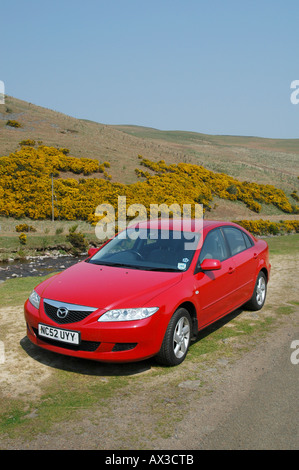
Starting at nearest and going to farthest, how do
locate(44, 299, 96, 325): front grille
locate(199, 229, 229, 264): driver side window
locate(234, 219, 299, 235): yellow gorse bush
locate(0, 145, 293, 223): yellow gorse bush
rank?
locate(44, 299, 96, 325): front grille
locate(199, 229, 229, 264): driver side window
locate(234, 219, 299, 235): yellow gorse bush
locate(0, 145, 293, 223): yellow gorse bush

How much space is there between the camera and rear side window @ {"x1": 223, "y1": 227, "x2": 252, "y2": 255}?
269 inches

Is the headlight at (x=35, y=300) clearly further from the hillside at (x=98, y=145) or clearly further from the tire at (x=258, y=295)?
the hillside at (x=98, y=145)

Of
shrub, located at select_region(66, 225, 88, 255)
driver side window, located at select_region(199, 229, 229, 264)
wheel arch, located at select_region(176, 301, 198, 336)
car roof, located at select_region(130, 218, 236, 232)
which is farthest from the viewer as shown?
shrub, located at select_region(66, 225, 88, 255)

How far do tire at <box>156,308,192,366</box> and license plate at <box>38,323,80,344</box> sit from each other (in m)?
0.97

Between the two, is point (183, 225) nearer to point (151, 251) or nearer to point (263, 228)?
point (151, 251)

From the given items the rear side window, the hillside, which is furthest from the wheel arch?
the hillside

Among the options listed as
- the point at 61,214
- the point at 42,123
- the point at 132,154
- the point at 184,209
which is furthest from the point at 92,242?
the point at 42,123

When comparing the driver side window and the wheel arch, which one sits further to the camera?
the driver side window

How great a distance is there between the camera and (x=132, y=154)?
57188 millimetres

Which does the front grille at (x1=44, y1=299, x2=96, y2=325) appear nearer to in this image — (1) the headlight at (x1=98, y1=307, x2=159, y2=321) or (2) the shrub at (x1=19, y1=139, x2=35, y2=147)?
(1) the headlight at (x1=98, y1=307, x2=159, y2=321)

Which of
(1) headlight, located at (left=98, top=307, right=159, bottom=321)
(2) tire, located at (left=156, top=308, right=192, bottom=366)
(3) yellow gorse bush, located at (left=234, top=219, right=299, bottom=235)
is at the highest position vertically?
(1) headlight, located at (left=98, top=307, right=159, bottom=321)

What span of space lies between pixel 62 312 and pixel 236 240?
132 inches

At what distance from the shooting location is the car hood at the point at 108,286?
480cm

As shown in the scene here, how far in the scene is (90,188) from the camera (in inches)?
1560
